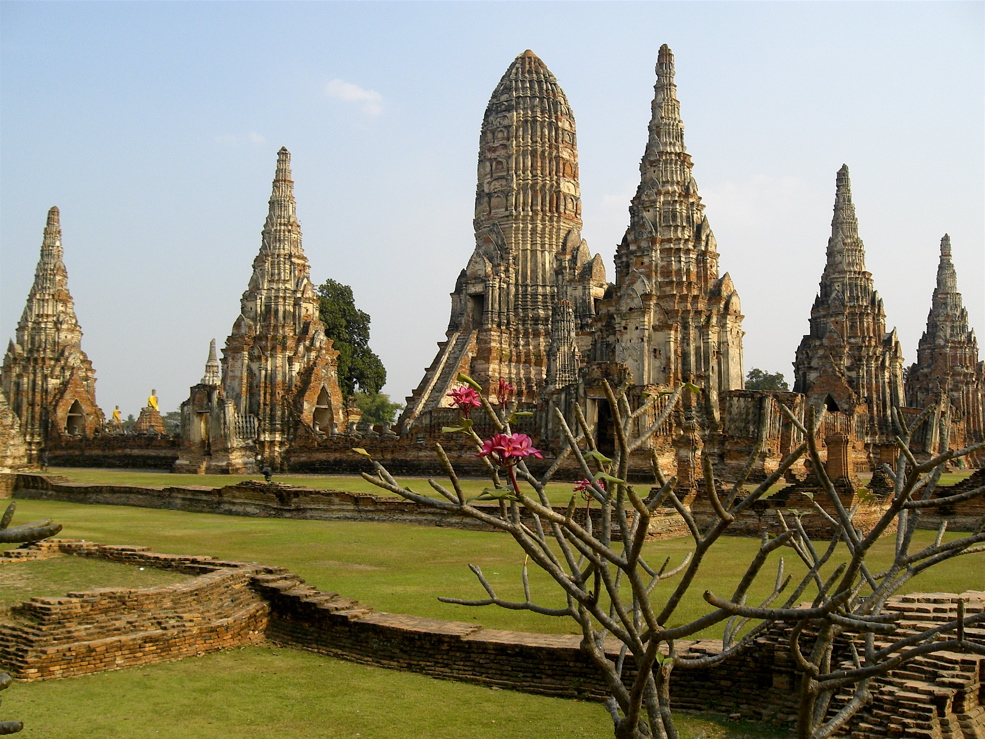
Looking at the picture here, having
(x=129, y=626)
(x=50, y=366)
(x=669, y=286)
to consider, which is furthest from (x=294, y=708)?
(x=50, y=366)

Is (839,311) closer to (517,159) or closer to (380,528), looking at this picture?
(517,159)

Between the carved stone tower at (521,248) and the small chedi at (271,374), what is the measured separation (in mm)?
3957

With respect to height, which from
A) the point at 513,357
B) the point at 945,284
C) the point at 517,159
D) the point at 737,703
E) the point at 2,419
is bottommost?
the point at 737,703

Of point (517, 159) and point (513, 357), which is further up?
point (517, 159)

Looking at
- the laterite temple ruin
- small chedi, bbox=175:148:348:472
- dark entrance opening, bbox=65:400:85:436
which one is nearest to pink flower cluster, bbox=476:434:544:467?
the laterite temple ruin

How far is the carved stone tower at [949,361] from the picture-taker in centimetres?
4347

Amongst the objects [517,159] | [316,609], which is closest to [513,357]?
[517,159]

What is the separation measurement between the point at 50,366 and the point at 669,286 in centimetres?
2793

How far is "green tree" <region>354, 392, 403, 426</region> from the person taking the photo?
57.2 meters

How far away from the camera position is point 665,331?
28.3 metres

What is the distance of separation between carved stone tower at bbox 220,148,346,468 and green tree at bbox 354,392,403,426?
19.8m

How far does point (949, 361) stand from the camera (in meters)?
45.1

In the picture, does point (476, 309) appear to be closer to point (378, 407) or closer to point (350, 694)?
point (378, 407)

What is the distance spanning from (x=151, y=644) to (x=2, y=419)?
90.4 feet
